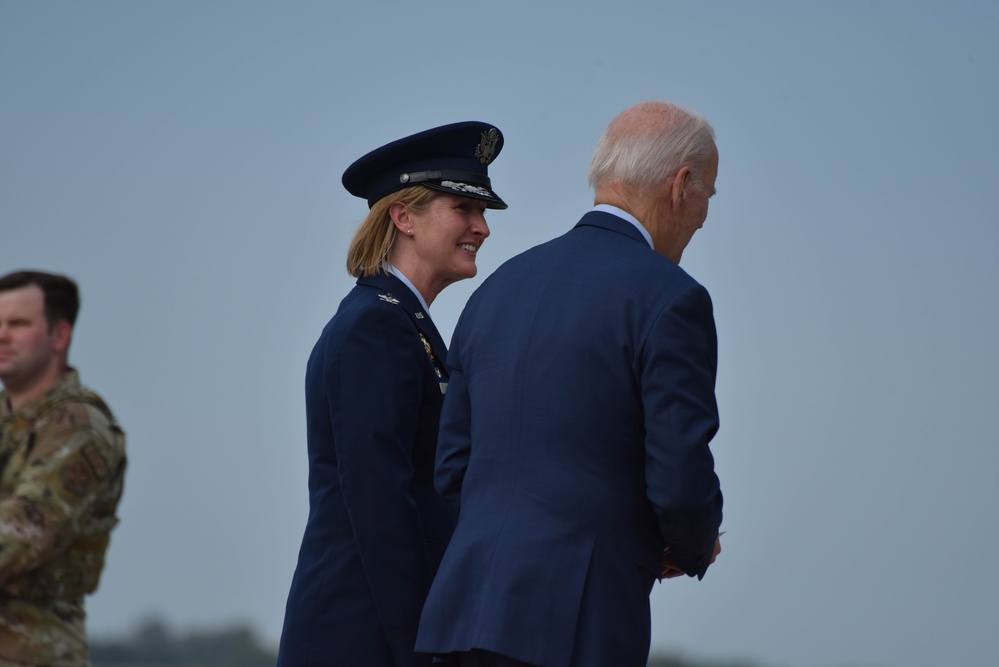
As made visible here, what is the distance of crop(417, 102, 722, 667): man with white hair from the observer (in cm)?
282

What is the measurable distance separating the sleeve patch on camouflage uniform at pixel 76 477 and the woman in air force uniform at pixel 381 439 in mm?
637

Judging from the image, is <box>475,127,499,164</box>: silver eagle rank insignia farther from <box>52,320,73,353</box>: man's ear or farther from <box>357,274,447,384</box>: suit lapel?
<box>52,320,73,353</box>: man's ear

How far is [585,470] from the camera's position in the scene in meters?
2.87

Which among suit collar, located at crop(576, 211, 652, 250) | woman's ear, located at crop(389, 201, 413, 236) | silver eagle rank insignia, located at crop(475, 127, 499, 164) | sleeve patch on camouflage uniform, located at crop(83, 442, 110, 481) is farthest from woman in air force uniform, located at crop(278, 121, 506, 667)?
sleeve patch on camouflage uniform, located at crop(83, 442, 110, 481)

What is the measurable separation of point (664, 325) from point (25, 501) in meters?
1.12

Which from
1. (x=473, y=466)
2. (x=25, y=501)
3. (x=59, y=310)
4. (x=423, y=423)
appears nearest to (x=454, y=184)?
(x=423, y=423)

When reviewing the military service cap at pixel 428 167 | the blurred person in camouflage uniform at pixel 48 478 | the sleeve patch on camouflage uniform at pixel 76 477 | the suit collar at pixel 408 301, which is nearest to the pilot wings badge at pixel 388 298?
the suit collar at pixel 408 301

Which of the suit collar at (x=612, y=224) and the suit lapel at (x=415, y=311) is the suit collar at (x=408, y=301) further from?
the suit collar at (x=612, y=224)

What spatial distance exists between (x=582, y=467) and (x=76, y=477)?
865 millimetres

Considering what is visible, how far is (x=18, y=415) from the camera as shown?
277 centimetres

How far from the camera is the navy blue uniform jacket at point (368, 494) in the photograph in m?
3.20

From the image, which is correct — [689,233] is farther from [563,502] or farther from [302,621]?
[302,621]

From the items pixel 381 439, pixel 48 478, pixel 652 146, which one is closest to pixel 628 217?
pixel 652 146

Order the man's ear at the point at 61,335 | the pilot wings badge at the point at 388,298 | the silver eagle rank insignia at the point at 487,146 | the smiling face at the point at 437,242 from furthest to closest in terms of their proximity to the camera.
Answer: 1. the silver eagle rank insignia at the point at 487,146
2. the smiling face at the point at 437,242
3. the pilot wings badge at the point at 388,298
4. the man's ear at the point at 61,335
